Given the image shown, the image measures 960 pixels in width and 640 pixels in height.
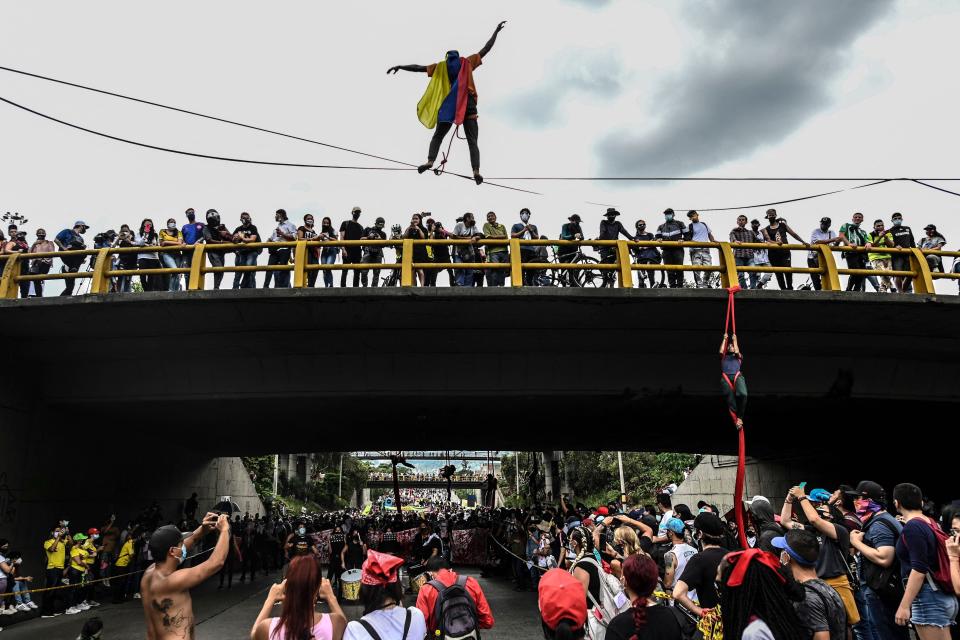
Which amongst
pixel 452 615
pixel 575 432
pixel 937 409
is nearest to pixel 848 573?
pixel 452 615

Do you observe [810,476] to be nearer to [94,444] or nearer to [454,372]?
[454,372]

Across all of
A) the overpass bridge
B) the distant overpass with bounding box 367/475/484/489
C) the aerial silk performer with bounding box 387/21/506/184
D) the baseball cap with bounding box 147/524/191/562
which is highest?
the aerial silk performer with bounding box 387/21/506/184

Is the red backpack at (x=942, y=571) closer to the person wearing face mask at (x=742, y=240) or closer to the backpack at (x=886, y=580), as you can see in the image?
the backpack at (x=886, y=580)

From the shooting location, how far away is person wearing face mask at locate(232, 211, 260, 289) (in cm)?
1291

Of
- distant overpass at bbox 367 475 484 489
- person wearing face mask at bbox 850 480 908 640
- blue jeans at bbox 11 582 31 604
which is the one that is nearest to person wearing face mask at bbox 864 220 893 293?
person wearing face mask at bbox 850 480 908 640

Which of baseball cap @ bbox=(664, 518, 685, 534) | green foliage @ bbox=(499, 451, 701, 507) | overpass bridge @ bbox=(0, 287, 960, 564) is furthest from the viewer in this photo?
green foliage @ bbox=(499, 451, 701, 507)

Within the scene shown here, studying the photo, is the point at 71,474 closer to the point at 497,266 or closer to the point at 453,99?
the point at 497,266

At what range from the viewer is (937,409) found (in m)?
15.0

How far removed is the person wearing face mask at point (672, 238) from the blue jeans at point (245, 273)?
28.2ft

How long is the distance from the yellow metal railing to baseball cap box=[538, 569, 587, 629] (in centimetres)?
785

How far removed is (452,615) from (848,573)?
3.62m

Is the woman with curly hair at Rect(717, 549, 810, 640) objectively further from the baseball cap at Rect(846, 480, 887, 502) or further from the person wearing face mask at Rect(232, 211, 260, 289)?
the person wearing face mask at Rect(232, 211, 260, 289)

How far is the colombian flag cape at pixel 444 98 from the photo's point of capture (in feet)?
37.0

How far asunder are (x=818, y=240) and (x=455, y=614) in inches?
462
